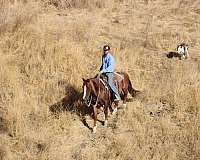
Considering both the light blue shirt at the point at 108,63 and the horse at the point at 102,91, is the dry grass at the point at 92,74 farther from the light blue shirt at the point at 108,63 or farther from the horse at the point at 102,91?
the light blue shirt at the point at 108,63

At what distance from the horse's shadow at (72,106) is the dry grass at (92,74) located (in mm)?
36

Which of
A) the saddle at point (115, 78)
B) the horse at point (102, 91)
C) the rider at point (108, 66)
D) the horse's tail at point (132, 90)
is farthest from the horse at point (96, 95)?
the horse's tail at point (132, 90)

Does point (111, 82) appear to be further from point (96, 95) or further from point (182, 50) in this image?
point (182, 50)

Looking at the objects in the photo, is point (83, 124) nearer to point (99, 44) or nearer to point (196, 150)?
point (196, 150)

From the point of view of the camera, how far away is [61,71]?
18.1m

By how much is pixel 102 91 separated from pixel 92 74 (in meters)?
3.20

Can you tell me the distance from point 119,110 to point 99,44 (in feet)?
17.2

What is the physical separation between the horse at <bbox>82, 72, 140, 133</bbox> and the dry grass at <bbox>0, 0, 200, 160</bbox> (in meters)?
0.53

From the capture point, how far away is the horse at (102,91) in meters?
14.2

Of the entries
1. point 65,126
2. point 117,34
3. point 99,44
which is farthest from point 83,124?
point 117,34

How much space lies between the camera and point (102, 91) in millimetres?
14812

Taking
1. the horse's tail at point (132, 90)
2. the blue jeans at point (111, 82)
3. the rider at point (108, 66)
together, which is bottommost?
the horse's tail at point (132, 90)

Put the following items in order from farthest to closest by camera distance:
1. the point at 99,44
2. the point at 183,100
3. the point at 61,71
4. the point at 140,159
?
the point at 99,44 < the point at 61,71 < the point at 183,100 < the point at 140,159

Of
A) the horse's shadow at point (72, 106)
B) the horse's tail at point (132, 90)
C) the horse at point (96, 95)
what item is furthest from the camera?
the horse's tail at point (132, 90)
